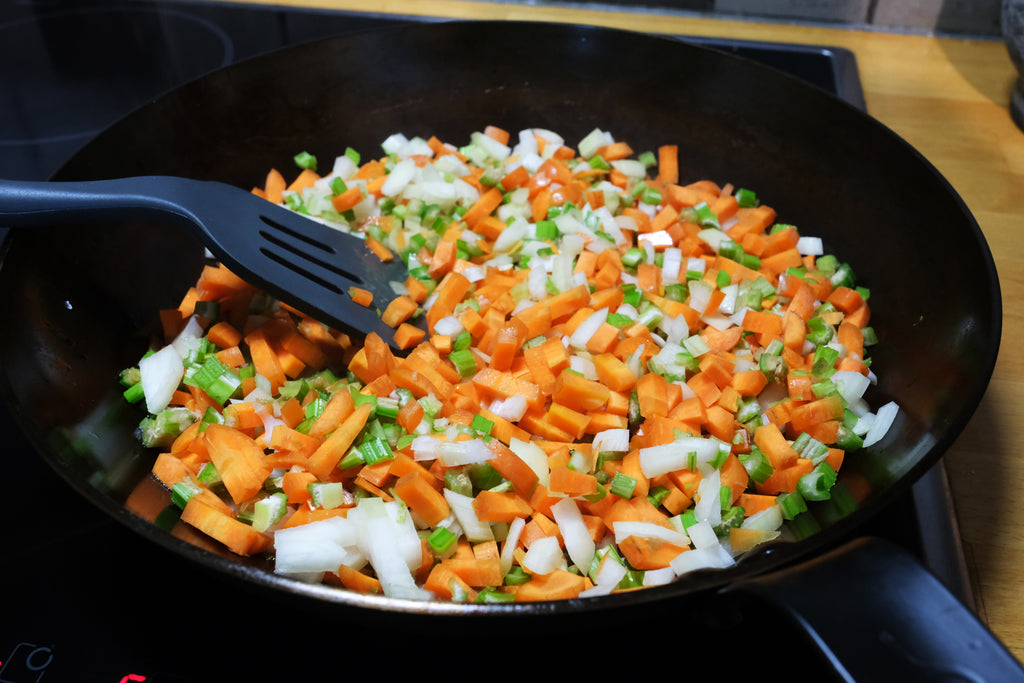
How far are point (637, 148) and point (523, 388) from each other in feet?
2.72

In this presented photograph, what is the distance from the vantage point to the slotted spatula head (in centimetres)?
106

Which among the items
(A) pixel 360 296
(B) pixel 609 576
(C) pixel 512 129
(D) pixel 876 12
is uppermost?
(D) pixel 876 12

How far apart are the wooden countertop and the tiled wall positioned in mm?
38

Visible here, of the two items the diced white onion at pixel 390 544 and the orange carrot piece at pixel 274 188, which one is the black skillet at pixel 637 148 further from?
the diced white onion at pixel 390 544

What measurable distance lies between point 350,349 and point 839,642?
3.26 feet

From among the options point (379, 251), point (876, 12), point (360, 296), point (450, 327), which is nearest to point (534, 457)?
point (450, 327)

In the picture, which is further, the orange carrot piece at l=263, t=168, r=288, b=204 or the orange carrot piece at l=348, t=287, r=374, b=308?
the orange carrot piece at l=263, t=168, r=288, b=204

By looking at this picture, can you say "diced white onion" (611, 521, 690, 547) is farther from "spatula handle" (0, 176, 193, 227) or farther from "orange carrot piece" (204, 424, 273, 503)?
"spatula handle" (0, 176, 193, 227)

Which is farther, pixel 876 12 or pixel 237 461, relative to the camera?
pixel 876 12

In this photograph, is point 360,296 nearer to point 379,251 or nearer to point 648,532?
point 379,251

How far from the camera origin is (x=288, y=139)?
1632mm

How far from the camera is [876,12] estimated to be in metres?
2.21

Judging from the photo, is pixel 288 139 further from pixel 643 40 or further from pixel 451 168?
pixel 643 40

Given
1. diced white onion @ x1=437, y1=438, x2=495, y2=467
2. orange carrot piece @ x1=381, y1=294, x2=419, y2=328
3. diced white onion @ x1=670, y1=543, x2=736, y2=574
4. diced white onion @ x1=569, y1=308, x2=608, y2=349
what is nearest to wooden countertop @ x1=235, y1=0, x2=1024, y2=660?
diced white onion @ x1=670, y1=543, x2=736, y2=574
